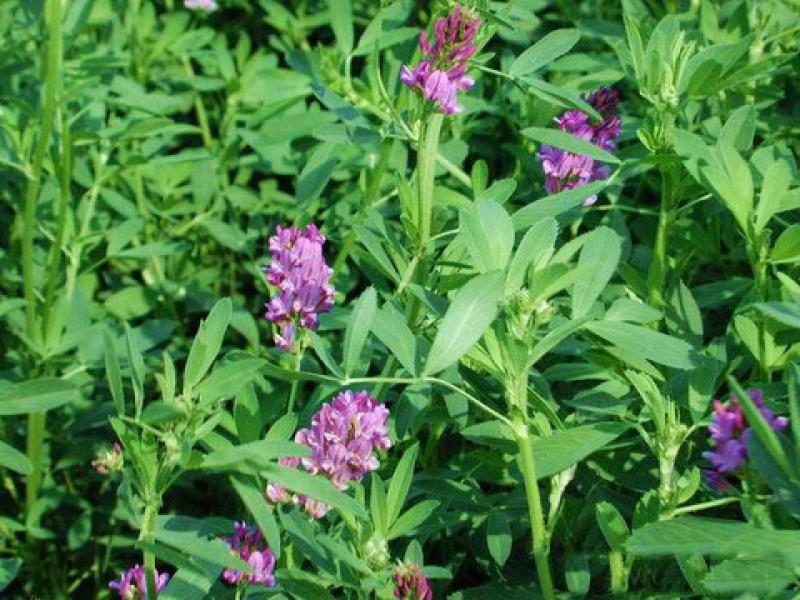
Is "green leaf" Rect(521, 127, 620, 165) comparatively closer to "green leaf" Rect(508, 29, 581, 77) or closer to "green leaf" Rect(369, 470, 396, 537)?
"green leaf" Rect(508, 29, 581, 77)

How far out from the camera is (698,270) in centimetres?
280

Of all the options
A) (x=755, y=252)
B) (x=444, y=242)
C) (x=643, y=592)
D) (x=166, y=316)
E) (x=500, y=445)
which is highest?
(x=755, y=252)

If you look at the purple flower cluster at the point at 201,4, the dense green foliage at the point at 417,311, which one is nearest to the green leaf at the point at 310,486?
the dense green foliage at the point at 417,311

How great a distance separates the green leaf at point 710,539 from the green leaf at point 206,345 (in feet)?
2.01

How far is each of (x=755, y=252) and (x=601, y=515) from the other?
1.70 ft

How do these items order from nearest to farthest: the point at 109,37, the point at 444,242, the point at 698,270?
1. the point at 444,242
2. the point at 698,270
3. the point at 109,37

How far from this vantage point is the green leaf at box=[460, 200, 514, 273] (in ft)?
5.73

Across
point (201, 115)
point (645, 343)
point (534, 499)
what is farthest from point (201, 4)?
point (534, 499)

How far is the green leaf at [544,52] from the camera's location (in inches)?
83.3

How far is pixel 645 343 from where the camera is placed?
1.78 metres

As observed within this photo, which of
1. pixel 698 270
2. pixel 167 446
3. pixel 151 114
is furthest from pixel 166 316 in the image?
pixel 167 446

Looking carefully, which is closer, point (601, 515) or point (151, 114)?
point (601, 515)

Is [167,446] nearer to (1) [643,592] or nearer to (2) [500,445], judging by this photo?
(2) [500,445]

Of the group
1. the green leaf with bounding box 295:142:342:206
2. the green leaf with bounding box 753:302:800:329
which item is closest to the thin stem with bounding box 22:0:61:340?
the green leaf with bounding box 295:142:342:206
